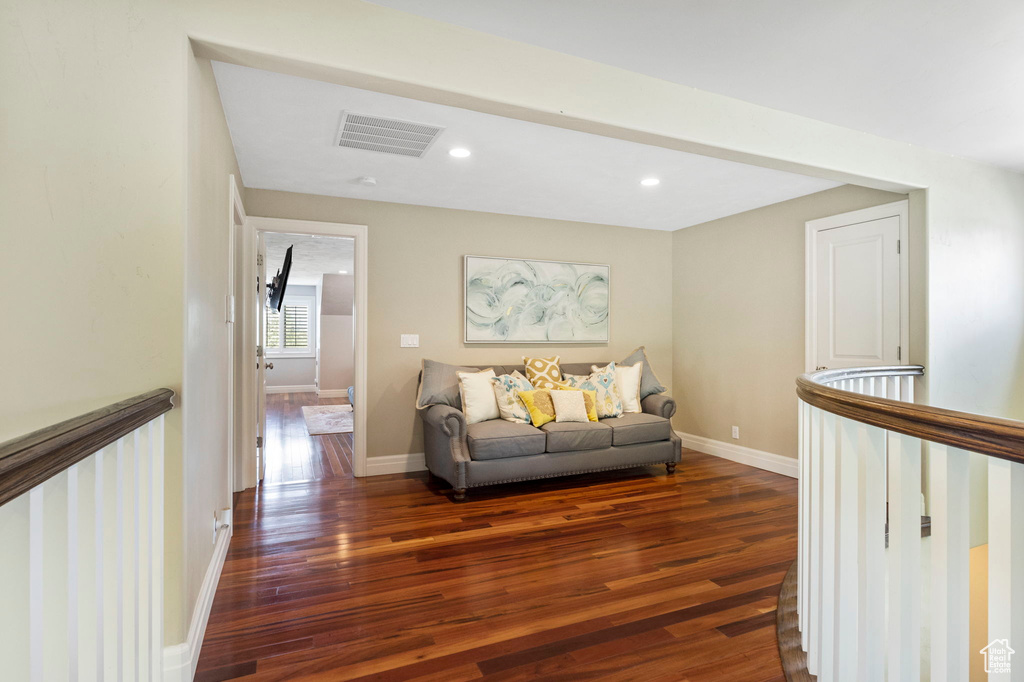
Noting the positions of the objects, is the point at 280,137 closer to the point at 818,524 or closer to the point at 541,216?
the point at 541,216

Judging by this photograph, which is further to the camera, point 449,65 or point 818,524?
point 449,65

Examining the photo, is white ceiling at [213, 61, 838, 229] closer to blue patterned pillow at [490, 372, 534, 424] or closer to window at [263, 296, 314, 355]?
blue patterned pillow at [490, 372, 534, 424]

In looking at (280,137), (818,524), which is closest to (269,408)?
(280,137)

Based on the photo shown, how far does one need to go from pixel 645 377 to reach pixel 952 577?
3991mm

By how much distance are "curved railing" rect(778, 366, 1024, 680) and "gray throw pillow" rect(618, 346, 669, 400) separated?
9.39 feet

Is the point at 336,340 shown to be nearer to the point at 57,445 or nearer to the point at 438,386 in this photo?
the point at 438,386

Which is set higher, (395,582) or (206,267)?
(206,267)

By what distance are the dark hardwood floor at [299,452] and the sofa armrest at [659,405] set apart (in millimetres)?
2625

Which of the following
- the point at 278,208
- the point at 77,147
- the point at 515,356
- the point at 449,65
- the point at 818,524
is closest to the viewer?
the point at 77,147

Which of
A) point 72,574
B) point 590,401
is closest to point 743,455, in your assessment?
point 590,401

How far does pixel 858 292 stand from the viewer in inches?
155

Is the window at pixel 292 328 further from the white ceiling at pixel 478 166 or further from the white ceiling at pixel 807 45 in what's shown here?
the white ceiling at pixel 807 45

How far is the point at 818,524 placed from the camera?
5.43 feet

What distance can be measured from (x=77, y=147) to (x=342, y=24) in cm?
94
